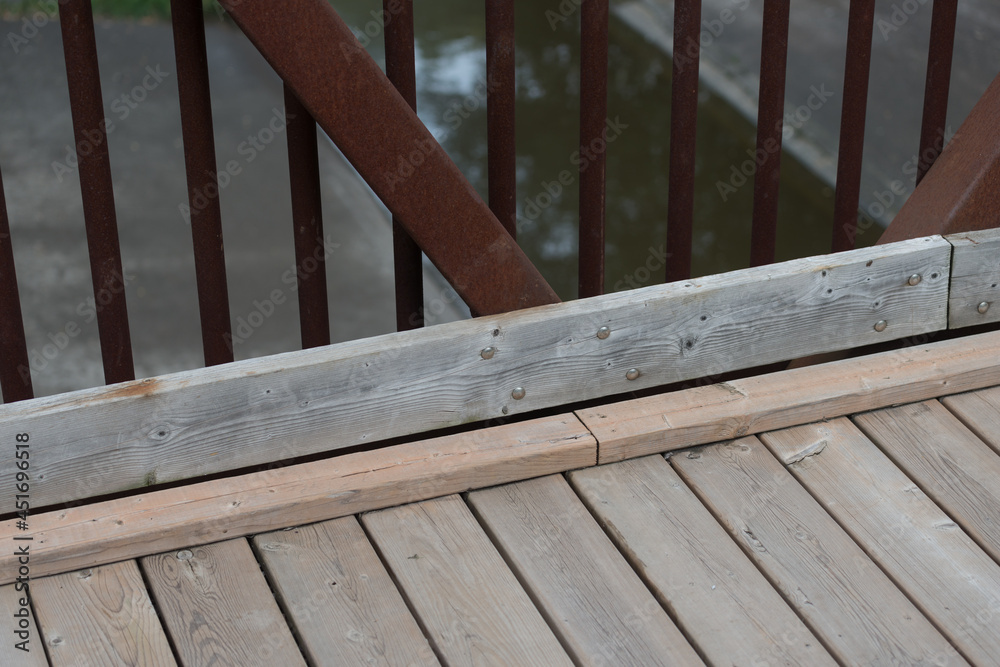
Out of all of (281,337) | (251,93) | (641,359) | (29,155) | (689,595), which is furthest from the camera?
(251,93)

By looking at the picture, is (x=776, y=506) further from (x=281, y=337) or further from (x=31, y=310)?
(x=31, y=310)

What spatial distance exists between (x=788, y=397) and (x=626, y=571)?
0.53 meters

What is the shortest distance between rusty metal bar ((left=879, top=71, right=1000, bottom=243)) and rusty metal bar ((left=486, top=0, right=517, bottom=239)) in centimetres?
85

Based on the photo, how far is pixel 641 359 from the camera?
2023 mm

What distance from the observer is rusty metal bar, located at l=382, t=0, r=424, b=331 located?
1837mm

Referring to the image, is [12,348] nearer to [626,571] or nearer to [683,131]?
[626,571]

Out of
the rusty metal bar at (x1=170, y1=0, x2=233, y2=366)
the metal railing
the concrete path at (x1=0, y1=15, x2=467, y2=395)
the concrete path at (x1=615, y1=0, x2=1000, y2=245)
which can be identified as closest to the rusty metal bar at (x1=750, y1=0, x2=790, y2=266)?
the metal railing

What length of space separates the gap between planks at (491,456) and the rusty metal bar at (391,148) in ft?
0.89

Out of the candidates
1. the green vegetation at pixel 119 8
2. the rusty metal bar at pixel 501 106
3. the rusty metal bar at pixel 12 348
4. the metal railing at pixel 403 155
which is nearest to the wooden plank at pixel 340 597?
the metal railing at pixel 403 155

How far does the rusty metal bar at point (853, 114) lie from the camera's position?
2.11 metres

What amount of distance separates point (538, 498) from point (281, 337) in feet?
10.0

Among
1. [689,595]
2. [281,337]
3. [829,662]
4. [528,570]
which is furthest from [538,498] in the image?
[281,337]

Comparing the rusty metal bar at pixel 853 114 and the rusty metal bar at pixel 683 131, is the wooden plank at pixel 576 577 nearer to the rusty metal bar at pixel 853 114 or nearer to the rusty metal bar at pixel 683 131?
the rusty metal bar at pixel 683 131

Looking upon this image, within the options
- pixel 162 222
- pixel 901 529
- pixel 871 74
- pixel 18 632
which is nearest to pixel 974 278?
pixel 901 529
